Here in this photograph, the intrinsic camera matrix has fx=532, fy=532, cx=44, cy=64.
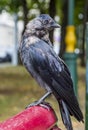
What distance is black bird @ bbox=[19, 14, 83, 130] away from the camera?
14.8 ft

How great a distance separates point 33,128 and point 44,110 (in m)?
0.25

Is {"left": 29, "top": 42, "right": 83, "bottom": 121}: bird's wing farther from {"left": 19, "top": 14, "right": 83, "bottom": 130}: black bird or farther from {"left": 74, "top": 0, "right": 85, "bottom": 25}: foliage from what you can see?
{"left": 74, "top": 0, "right": 85, "bottom": 25}: foliage

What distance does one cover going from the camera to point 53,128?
4488 mm

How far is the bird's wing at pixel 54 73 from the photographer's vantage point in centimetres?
450

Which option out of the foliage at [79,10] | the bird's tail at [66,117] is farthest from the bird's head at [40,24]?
the foliage at [79,10]

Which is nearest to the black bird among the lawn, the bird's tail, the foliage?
the bird's tail

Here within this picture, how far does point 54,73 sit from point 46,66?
0.11 m

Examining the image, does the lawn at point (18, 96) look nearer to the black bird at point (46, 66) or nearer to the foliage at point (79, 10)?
the black bird at point (46, 66)

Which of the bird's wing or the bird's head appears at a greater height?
the bird's head

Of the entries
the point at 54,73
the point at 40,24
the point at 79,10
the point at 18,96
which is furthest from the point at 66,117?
the point at 79,10

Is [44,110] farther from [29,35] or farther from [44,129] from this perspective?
[29,35]

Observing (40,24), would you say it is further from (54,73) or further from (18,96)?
(18,96)

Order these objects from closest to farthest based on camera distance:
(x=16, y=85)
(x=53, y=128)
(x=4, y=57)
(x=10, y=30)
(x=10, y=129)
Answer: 1. (x=10, y=129)
2. (x=53, y=128)
3. (x=16, y=85)
4. (x=4, y=57)
5. (x=10, y=30)

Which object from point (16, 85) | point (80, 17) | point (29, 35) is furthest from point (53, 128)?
point (80, 17)
